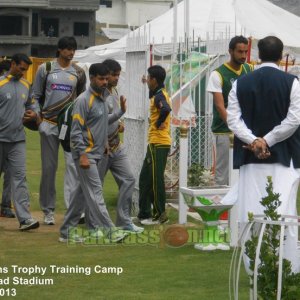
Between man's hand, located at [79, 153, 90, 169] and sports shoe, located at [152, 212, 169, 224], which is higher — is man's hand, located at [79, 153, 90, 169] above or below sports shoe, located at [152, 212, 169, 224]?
above

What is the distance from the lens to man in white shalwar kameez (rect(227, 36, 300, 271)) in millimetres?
8273

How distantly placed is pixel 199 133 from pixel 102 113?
371 cm

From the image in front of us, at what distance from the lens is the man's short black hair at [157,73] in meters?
12.1

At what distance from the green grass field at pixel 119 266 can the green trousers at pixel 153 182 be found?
2.05 ft

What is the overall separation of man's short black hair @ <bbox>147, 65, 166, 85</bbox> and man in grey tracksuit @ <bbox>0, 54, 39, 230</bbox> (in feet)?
4.70

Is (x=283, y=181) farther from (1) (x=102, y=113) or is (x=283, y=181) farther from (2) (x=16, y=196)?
(2) (x=16, y=196)

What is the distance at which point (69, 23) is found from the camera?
270 feet

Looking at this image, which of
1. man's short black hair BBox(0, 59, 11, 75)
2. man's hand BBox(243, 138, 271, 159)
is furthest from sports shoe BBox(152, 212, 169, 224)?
man's hand BBox(243, 138, 271, 159)

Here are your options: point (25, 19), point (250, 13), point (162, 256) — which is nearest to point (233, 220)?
point (162, 256)

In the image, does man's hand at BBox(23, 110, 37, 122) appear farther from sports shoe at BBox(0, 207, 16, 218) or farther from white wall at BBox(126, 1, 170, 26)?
white wall at BBox(126, 1, 170, 26)

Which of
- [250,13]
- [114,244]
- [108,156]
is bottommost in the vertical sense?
[114,244]

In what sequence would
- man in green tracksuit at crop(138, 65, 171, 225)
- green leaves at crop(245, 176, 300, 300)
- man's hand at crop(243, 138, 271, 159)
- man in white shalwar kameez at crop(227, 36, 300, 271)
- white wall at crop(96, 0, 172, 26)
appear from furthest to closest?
white wall at crop(96, 0, 172, 26)
man in green tracksuit at crop(138, 65, 171, 225)
man in white shalwar kameez at crop(227, 36, 300, 271)
man's hand at crop(243, 138, 271, 159)
green leaves at crop(245, 176, 300, 300)

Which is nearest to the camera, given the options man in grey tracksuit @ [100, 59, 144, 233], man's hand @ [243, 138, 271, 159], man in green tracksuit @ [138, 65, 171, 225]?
man's hand @ [243, 138, 271, 159]

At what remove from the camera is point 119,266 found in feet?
31.4
